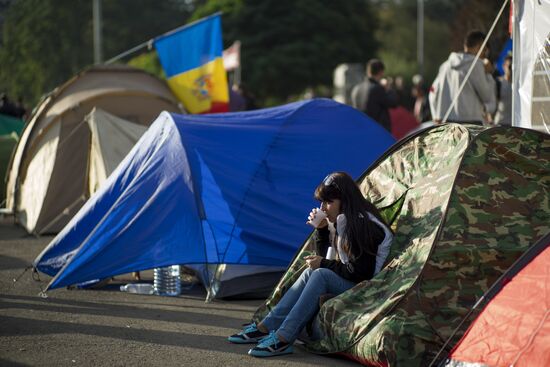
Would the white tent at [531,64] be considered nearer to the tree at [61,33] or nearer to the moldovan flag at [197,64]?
the tree at [61,33]

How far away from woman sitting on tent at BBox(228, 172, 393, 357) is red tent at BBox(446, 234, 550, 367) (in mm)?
1058

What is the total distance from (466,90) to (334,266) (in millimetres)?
4094

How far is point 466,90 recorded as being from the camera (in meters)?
9.94

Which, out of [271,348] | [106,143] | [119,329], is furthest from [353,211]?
[106,143]

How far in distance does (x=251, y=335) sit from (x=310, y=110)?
3.22m

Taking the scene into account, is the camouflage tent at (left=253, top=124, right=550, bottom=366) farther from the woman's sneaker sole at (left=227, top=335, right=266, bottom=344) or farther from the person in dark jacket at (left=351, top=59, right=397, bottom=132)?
the person in dark jacket at (left=351, top=59, right=397, bottom=132)

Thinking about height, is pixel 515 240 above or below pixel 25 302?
above

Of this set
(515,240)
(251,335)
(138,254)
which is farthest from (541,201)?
(138,254)

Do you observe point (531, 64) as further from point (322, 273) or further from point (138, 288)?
point (138, 288)

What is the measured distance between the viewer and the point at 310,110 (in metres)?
9.31

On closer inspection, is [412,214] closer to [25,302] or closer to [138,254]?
[138,254]

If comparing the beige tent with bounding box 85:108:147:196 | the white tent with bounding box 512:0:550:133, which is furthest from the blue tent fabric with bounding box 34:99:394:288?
the beige tent with bounding box 85:108:147:196

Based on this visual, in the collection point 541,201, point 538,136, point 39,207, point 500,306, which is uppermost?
point 538,136

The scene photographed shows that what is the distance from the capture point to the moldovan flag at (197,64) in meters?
14.2
